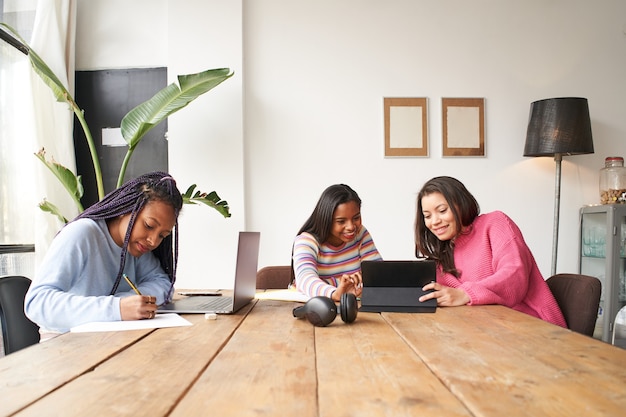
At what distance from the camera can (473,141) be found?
158 inches

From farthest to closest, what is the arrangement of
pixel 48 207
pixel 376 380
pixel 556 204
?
1. pixel 556 204
2. pixel 48 207
3. pixel 376 380

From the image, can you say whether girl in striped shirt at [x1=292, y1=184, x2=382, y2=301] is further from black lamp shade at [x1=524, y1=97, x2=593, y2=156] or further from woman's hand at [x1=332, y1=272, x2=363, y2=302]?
black lamp shade at [x1=524, y1=97, x2=593, y2=156]

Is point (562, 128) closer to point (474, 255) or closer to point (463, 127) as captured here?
point (463, 127)

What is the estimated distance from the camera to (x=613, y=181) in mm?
3955

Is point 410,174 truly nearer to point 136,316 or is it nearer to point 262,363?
point 136,316

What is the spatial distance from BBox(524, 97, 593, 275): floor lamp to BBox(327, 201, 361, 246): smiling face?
203 centimetres

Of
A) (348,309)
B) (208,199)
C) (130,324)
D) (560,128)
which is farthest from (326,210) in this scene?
(560,128)

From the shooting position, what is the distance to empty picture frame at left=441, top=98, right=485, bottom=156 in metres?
4.00

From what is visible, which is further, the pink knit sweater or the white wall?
the white wall

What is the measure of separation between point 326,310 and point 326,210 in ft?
3.14

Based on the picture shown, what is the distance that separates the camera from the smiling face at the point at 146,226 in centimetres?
178

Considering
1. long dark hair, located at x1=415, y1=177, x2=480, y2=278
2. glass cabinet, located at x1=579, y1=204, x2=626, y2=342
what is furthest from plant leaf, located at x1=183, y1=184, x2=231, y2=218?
glass cabinet, located at x1=579, y1=204, x2=626, y2=342

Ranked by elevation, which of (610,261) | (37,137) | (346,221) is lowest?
(610,261)

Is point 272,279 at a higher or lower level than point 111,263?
lower
